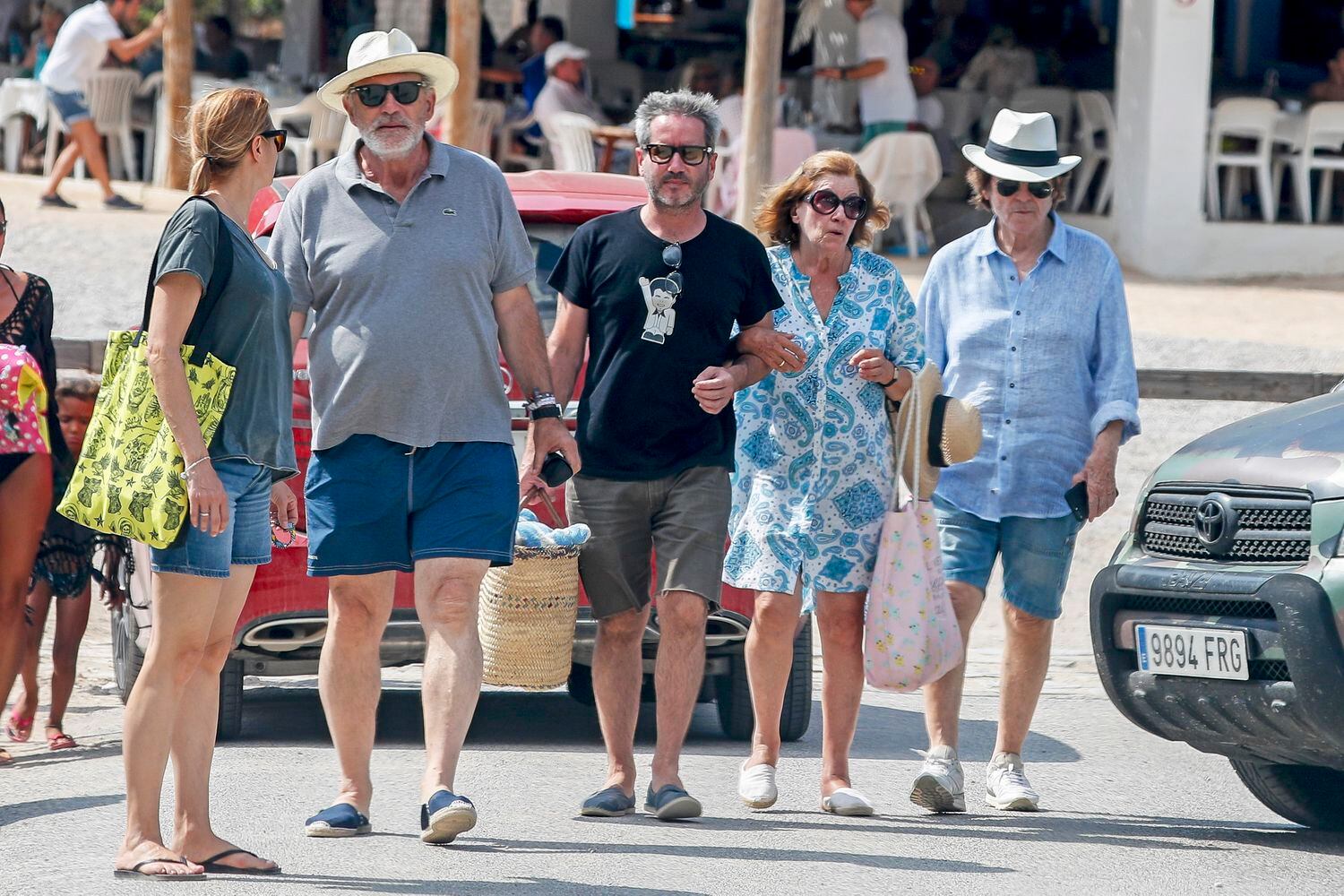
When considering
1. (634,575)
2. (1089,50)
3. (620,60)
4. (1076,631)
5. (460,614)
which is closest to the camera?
(460,614)

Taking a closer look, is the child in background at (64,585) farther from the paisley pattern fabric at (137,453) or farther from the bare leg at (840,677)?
the bare leg at (840,677)

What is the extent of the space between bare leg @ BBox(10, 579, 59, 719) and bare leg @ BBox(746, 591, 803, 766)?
2.61 metres

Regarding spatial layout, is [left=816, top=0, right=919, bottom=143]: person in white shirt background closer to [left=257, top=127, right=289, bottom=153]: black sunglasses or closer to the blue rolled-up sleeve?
the blue rolled-up sleeve

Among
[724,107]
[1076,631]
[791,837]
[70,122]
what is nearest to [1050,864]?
[791,837]

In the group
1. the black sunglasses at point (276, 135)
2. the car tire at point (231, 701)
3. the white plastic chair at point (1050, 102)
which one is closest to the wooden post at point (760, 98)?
the white plastic chair at point (1050, 102)

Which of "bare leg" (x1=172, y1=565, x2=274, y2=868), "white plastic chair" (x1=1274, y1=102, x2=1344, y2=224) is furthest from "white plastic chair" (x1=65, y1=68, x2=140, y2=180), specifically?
"bare leg" (x1=172, y1=565, x2=274, y2=868)

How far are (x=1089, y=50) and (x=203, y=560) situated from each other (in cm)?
1765

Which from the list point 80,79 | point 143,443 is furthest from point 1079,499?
point 80,79

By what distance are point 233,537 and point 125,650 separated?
7.18ft

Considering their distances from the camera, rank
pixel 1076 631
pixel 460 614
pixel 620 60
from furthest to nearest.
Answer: pixel 620 60 → pixel 1076 631 → pixel 460 614

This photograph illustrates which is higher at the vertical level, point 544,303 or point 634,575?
point 544,303

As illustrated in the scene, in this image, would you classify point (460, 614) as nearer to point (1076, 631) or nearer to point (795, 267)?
point (795, 267)

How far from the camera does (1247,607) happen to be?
5383 millimetres

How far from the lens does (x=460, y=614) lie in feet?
17.8
